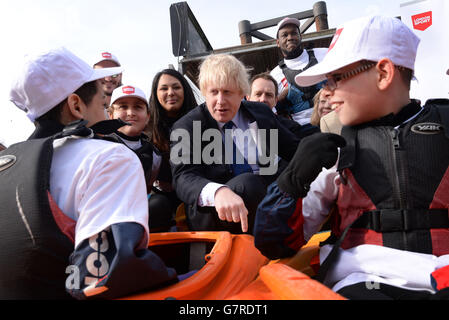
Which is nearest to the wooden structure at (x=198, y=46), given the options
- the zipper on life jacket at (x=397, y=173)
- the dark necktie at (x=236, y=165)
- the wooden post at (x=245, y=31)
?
the wooden post at (x=245, y=31)

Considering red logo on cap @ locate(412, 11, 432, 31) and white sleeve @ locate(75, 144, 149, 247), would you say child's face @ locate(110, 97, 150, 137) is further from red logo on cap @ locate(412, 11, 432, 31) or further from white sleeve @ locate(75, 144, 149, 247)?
red logo on cap @ locate(412, 11, 432, 31)

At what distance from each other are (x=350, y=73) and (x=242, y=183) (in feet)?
2.67

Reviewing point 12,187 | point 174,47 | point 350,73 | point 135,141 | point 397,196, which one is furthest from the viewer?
point 174,47

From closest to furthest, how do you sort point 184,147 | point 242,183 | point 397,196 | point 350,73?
1. point 397,196
2. point 350,73
3. point 242,183
4. point 184,147

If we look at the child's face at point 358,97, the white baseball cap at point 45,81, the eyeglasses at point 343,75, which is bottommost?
the child's face at point 358,97

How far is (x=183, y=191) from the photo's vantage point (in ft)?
6.11

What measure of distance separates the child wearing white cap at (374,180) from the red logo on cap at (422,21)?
3.61 m

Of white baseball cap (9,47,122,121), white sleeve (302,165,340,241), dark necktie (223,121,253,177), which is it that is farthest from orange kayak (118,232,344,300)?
white baseball cap (9,47,122,121)

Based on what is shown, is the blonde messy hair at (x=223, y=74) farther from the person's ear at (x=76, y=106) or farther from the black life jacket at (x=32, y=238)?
the black life jacket at (x=32, y=238)

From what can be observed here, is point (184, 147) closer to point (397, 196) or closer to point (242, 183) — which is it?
point (242, 183)

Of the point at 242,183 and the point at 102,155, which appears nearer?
the point at 102,155

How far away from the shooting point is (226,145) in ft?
6.97

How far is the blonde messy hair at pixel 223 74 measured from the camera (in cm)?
210
